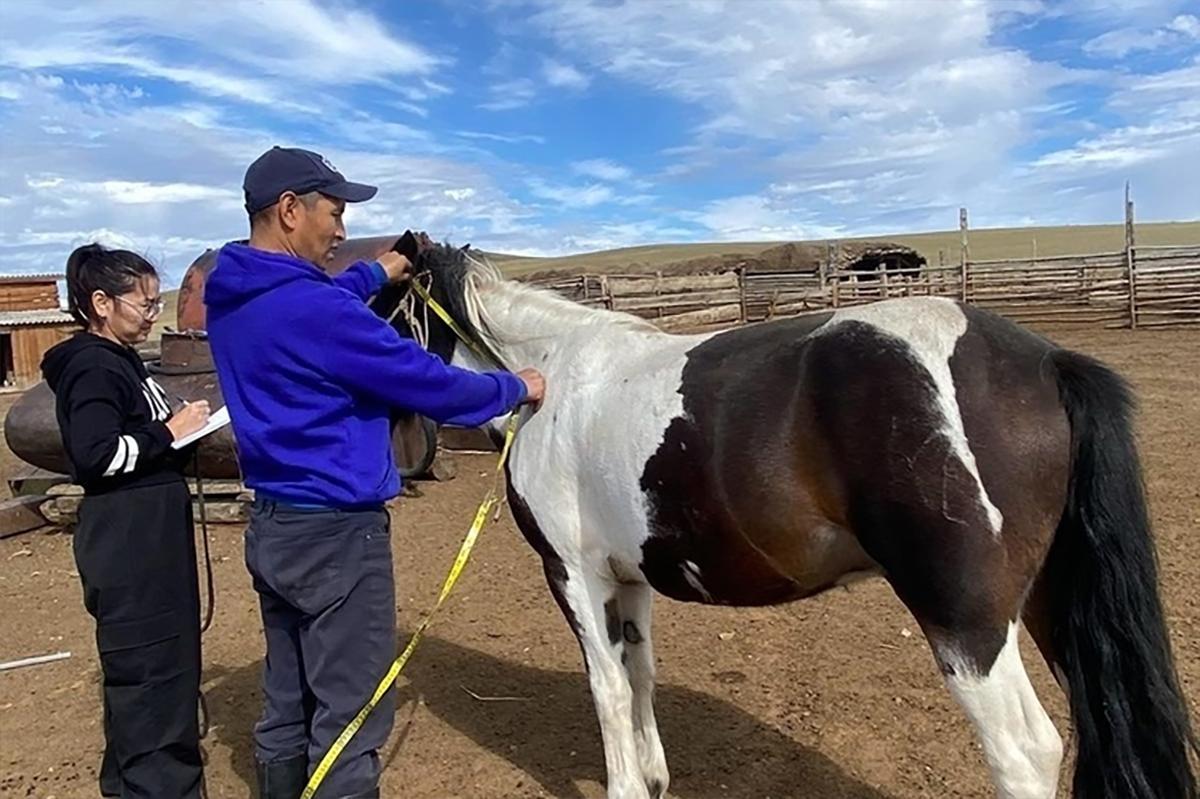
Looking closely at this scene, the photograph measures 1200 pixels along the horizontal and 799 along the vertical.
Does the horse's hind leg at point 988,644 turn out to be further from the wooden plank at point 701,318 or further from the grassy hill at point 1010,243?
the grassy hill at point 1010,243

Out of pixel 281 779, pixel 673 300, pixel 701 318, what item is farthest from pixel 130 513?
pixel 673 300

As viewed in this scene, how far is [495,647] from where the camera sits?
5.04m

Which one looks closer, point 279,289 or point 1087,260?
point 279,289

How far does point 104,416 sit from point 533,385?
1250 millimetres

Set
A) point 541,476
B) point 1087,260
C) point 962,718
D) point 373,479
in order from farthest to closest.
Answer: point 1087,260 → point 962,718 → point 541,476 → point 373,479

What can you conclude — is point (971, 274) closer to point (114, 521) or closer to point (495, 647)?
point (495, 647)

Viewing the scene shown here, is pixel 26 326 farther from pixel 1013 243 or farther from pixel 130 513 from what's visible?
pixel 1013 243

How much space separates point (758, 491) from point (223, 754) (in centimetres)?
278

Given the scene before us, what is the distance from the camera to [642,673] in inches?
135

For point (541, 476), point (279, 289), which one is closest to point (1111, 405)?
point (541, 476)

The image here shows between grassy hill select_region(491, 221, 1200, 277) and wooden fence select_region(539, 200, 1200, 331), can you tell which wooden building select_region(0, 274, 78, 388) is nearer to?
wooden fence select_region(539, 200, 1200, 331)

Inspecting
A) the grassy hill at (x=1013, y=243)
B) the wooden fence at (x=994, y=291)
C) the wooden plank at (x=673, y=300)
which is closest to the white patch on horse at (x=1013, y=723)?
the wooden fence at (x=994, y=291)

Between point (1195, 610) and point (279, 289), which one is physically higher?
point (279, 289)

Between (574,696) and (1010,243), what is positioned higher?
(1010,243)
